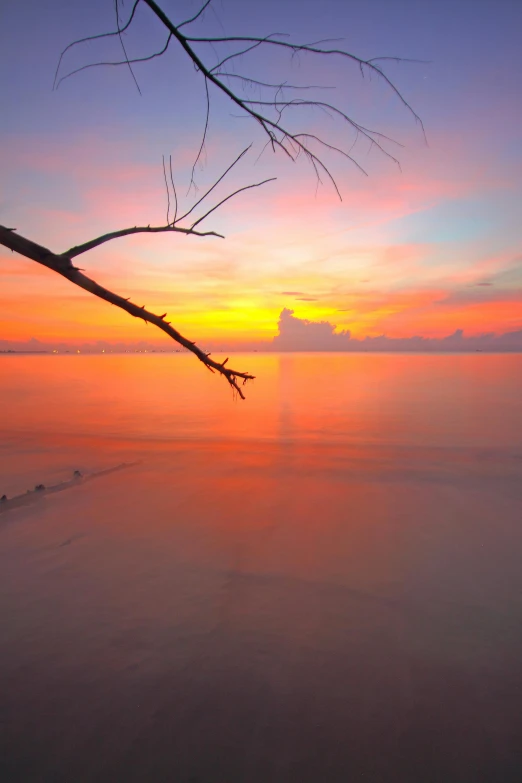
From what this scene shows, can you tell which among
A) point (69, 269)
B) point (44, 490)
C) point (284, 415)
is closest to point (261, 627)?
point (69, 269)

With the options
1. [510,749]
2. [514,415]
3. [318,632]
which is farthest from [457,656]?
[514,415]

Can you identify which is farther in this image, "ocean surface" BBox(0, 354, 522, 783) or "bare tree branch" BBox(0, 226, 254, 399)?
"ocean surface" BBox(0, 354, 522, 783)

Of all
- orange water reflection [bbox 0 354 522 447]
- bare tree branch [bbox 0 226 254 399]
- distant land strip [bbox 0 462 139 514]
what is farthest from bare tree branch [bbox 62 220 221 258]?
orange water reflection [bbox 0 354 522 447]

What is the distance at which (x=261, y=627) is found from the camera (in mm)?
3691

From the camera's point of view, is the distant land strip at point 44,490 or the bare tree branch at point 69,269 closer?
the bare tree branch at point 69,269

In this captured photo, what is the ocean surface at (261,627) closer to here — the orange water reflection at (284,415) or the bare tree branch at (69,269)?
the bare tree branch at (69,269)

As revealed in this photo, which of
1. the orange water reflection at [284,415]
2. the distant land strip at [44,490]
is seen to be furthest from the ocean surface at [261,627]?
the orange water reflection at [284,415]

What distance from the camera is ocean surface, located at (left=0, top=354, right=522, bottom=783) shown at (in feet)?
8.32

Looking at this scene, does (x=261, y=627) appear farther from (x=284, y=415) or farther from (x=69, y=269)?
(x=284, y=415)

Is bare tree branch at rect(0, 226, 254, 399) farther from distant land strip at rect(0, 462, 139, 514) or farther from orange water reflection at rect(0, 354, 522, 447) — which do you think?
orange water reflection at rect(0, 354, 522, 447)

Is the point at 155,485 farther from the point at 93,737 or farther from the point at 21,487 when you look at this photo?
the point at 93,737

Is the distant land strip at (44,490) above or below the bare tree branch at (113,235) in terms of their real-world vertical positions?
below

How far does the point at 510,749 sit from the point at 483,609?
1463 mm

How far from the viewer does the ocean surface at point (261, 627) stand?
99.8 inches
